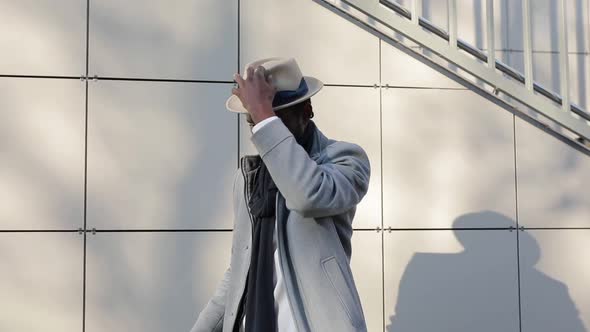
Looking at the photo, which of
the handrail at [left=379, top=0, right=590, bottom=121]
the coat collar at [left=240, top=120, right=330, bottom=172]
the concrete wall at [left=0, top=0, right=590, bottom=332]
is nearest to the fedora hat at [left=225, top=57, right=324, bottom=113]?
the coat collar at [left=240, top=120, right=330, bottom=172]

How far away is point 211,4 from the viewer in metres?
4.12

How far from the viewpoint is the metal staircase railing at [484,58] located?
4168 mm

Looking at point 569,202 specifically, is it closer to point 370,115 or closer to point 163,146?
point 370,115

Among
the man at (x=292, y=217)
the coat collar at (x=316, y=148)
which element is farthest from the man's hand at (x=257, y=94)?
the coat collar at (x=316, y=148)

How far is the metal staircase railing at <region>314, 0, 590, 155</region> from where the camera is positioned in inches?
164

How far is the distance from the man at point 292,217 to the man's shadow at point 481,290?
6.47 ft

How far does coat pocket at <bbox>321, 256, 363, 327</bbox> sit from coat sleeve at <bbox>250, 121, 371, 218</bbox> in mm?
151

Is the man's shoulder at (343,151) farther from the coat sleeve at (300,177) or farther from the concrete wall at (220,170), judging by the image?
the concrete wall at (220,170)

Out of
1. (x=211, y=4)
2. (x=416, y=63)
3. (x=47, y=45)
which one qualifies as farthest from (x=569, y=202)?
(x=47, y=45)

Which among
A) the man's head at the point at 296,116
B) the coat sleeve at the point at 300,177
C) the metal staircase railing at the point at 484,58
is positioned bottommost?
the coat sleeve at the point at 300,177

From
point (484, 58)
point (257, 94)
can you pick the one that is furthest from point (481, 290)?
point (257, 94)

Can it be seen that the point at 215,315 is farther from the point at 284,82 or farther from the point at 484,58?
the point at 484,58

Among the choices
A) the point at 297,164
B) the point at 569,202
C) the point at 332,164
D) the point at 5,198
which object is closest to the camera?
the point at 297,164

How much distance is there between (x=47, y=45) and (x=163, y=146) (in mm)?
801
